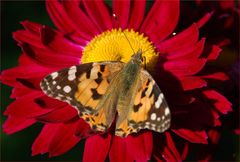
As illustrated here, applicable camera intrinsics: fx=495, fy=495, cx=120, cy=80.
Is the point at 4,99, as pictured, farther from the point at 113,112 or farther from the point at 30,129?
the point at 113,112

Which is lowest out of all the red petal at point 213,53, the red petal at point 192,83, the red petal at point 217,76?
the red petal at point 192,83

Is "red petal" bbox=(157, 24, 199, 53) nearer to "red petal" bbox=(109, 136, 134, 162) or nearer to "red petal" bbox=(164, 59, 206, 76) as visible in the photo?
"red petal" bbox=(164, 59, 206, 76)

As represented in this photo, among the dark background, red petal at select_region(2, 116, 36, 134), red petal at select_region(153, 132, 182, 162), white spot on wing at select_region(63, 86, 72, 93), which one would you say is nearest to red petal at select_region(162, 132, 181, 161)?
red petal at select_region(153, 132, 182, 162)

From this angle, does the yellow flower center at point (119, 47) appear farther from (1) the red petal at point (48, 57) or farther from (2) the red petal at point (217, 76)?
(2) the red petal at point (217, 76)

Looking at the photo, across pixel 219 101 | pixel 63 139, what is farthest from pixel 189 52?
pixel 63 139

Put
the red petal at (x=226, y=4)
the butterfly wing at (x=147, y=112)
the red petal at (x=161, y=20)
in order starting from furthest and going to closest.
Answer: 1. the red petal at (x=226, y=4)
2. the red petal at (x=161, y=20)
3. the butterfly wing at (x=147, y=112)

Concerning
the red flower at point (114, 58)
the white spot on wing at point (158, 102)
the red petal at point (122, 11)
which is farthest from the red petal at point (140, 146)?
the red petal at point (122, 11)
